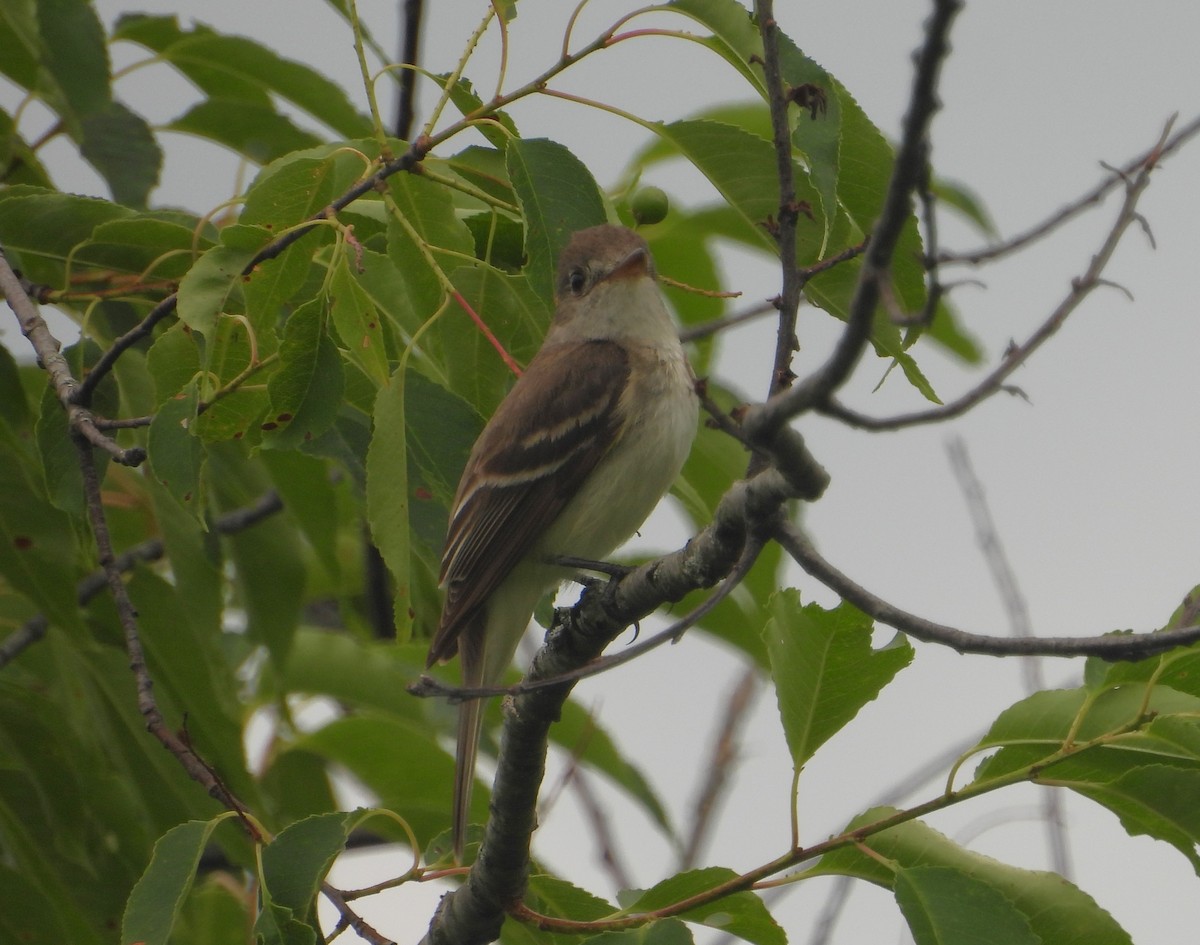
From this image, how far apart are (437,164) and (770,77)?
1241mm

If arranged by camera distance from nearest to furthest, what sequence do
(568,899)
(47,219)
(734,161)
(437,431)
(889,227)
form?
(889,227) < (568,899) < (734,161) < (437,431) < (47,219)

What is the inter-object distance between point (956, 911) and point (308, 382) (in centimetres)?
153

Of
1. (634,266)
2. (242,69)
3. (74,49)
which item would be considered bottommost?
(74,49)

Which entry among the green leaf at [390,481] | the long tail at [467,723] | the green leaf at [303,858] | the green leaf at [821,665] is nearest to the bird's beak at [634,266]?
the long tail at [467,723]

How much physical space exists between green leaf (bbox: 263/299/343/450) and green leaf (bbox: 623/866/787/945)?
3.55ft

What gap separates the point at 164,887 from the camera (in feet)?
8.77

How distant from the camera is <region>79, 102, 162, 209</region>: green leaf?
412 cm

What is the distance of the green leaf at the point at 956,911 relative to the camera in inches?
95.0


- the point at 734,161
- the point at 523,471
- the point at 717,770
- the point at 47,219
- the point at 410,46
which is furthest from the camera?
the point at 717,770

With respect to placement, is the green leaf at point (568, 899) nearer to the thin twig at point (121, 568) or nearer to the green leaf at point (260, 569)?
the green leaf at point (260, 569)

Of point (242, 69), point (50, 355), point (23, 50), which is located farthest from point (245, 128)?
point (50, 355)

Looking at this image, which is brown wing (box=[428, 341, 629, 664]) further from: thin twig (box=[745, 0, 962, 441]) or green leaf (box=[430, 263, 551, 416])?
thin twig (box=[745, 0, 962, 441])

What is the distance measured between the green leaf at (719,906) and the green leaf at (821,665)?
0.26 metres

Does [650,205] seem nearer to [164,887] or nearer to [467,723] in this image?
[467,723]
